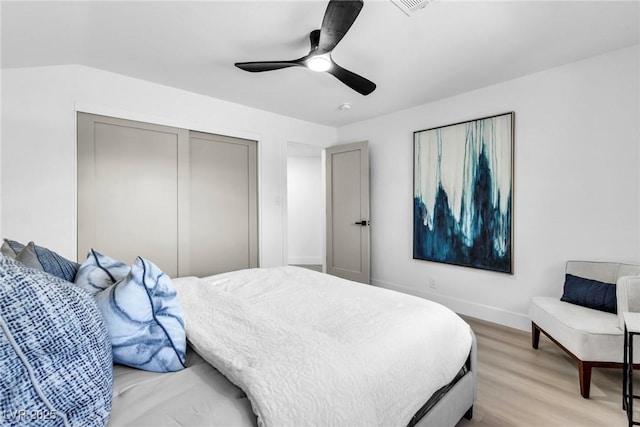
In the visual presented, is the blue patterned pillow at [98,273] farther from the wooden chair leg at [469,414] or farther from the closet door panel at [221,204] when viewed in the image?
the closet door panel at [221,204]

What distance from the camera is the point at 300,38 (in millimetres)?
2143

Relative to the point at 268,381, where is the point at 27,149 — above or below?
above

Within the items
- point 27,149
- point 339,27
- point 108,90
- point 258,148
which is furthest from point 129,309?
point 258,148

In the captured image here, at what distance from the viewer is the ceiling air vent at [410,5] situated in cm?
173

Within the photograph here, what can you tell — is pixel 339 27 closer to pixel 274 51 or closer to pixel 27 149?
pixel 274 51

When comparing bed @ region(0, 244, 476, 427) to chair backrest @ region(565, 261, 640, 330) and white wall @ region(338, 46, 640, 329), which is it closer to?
chair backrest @ region(565, 261, 640, 330)

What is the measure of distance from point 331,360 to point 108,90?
3156 mm

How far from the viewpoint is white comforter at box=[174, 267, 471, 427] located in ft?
2.96

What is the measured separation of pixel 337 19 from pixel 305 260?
5195 millimetres

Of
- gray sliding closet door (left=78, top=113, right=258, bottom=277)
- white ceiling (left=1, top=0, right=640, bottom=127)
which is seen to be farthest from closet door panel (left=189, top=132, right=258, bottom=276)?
white ceiling (left=1, top=0, right=640, bottom=127)

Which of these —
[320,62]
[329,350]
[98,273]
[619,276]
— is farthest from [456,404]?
[320,62]

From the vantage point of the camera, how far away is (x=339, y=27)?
1657 mm

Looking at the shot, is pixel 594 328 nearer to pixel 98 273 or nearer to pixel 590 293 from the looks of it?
pixel 590 293

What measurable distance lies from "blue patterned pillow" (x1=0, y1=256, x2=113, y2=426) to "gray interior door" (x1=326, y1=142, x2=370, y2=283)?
3635 millimetres
